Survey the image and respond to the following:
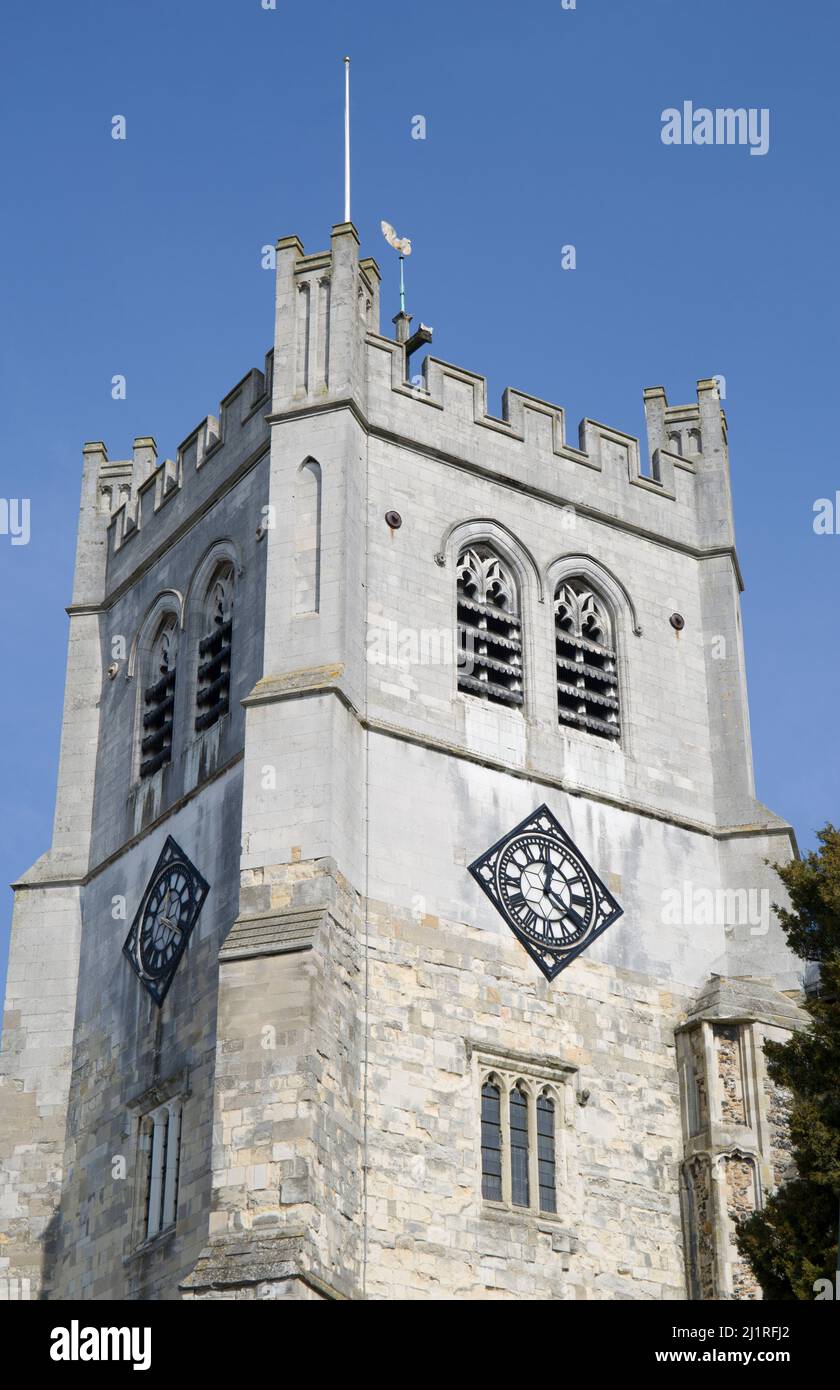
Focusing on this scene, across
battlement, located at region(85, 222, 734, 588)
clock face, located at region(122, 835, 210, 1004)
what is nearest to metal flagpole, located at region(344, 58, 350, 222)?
battlement, located at region(85, 222, 734, 588)

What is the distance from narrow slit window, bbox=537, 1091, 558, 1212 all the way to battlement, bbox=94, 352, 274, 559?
9.71 metres

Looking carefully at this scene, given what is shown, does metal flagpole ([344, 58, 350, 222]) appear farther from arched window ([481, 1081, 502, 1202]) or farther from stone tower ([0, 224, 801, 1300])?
arched window ([481, 1081, 502, 1202])

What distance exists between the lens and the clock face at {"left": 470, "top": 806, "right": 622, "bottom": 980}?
28.4 metres

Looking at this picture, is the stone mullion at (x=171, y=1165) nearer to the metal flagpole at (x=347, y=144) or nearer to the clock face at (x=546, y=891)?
the clock face at (x=546, y=891)

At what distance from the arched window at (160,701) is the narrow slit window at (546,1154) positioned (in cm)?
736

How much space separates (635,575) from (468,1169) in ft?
32.6

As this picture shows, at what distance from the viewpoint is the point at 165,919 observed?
96.0ft

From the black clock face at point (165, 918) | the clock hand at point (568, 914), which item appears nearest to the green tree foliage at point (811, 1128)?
the clock hand at point (568, 914)

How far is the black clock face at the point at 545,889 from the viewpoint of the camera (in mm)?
28516

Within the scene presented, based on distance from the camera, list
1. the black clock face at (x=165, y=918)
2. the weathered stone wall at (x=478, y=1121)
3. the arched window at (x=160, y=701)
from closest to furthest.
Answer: the weathered stone wall at (x=478, y=1121) < the black clock face at (x=165, y=918) < the arched window at (x=160, y=701)

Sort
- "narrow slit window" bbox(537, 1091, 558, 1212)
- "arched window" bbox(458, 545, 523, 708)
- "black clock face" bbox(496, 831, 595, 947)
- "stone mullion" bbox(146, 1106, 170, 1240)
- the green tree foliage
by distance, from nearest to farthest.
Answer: the green tree foliage, "narrow slit window" bbox(537, 1091, 558, 1212), "stone mullion" bbox(146, 1106, 170, 1240), "black clock face" bbox(496, 831, 595, 947), "arched window" bbox(458, 545, 523, 708)

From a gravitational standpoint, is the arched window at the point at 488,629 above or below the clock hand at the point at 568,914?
above

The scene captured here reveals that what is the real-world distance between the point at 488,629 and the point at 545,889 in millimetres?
3895
